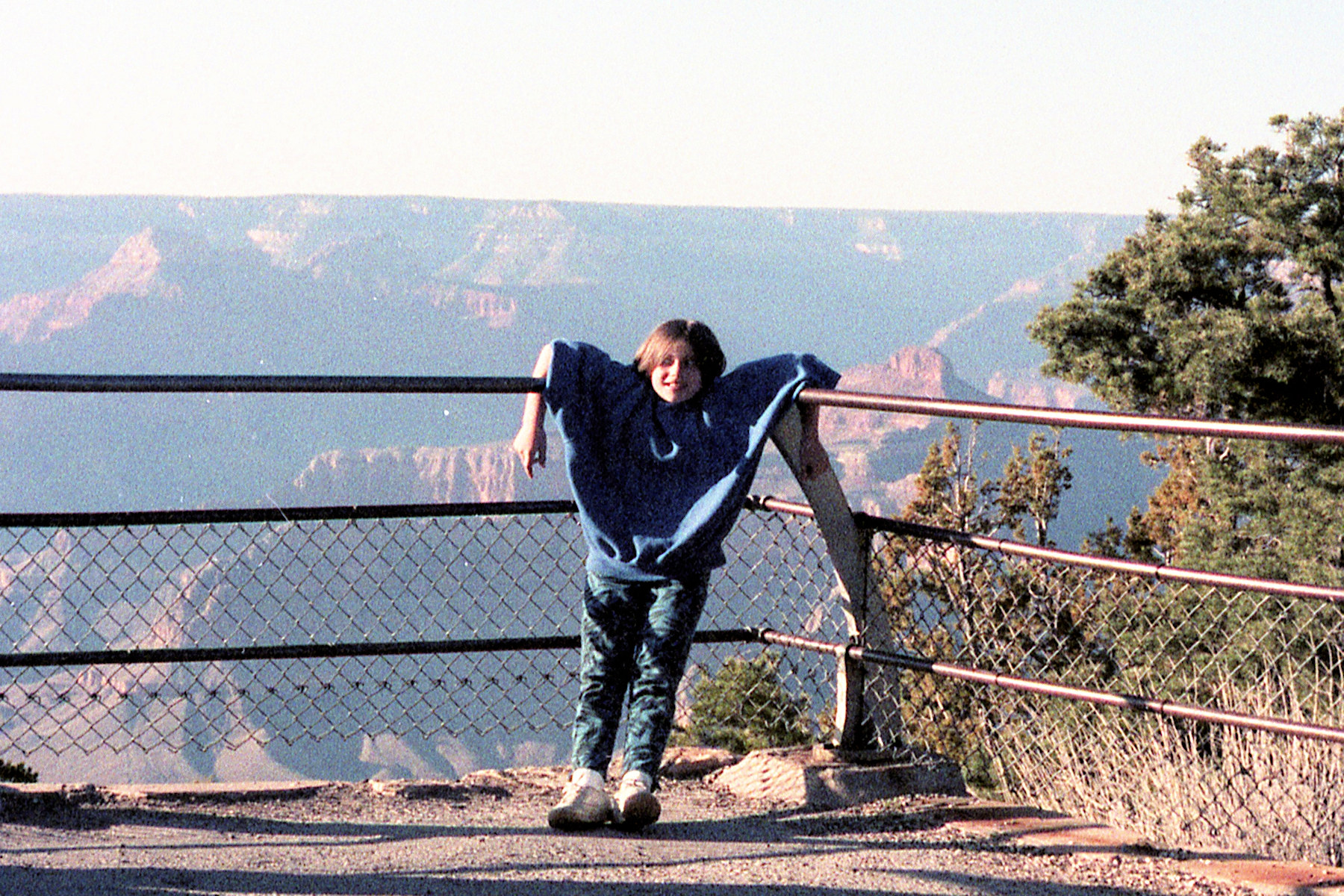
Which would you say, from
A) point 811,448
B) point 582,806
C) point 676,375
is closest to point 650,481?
point 676,375

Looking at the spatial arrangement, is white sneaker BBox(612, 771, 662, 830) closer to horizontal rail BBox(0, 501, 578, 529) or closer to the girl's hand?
the girl's hand

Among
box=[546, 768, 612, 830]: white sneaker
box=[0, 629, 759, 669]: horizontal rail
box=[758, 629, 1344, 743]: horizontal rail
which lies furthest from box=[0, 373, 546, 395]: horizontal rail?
box=[758, 629, 1344, 743]: horizontal rail

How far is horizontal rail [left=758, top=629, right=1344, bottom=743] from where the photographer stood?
124 inches

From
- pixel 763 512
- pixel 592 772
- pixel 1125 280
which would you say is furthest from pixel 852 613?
pixel 1125 280

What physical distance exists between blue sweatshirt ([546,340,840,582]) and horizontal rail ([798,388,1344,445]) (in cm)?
13

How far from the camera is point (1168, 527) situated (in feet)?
133

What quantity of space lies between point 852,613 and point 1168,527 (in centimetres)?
3880

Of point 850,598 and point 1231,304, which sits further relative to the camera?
point 1231,304

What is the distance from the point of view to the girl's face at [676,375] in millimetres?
3502

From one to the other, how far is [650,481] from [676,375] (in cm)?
27

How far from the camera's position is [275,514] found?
381 centimetres

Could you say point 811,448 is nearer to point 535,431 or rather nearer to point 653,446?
point 653,446

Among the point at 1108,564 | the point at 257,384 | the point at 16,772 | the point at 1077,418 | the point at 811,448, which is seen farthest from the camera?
the point at 16,772

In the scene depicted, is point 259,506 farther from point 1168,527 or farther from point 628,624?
point 1168,527
